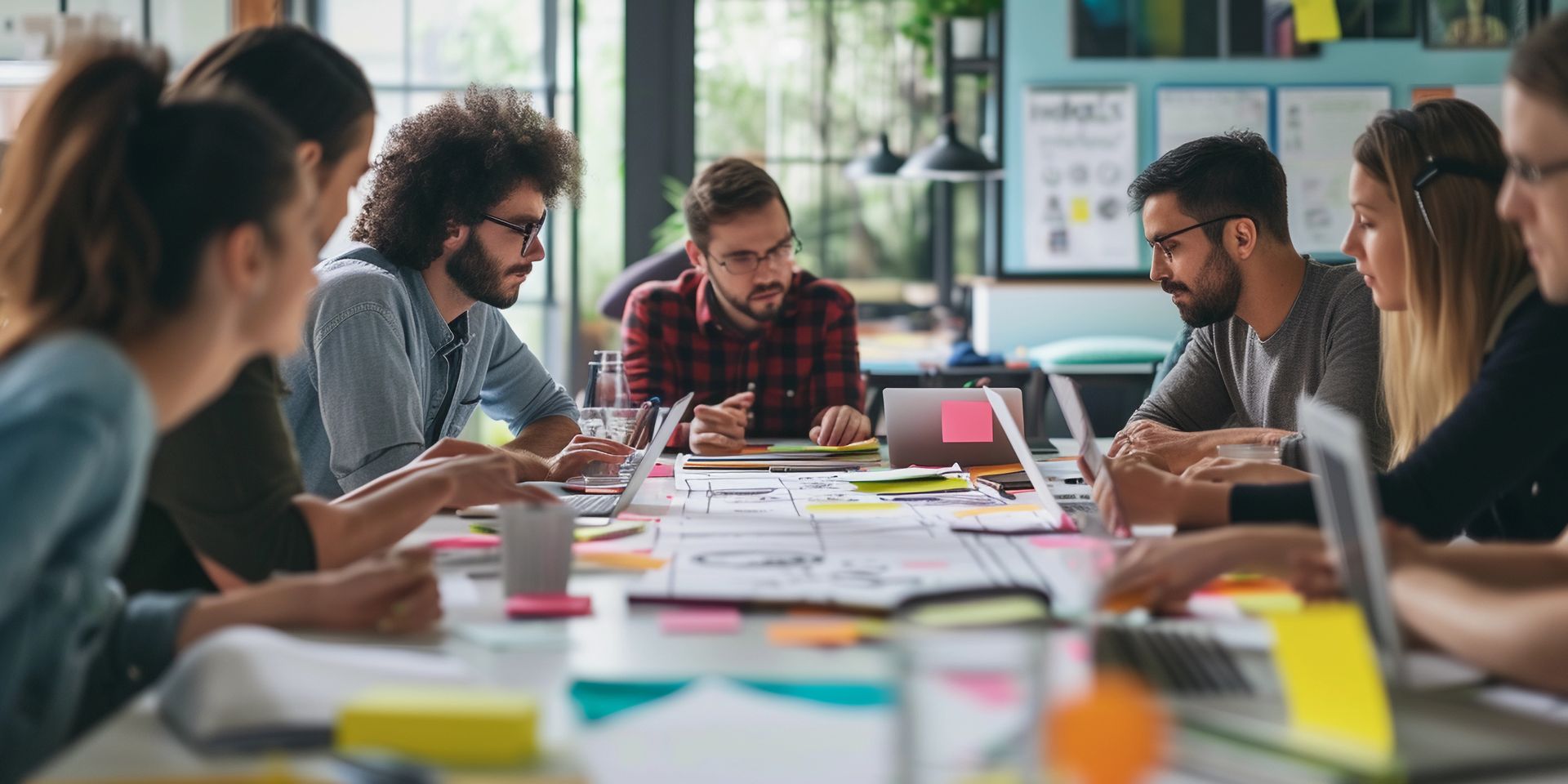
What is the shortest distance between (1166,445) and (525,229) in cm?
118

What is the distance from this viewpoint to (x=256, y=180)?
106 centimetres

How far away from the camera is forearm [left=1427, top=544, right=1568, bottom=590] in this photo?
1.19 meters

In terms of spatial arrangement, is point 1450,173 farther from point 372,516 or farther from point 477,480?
point 372,516

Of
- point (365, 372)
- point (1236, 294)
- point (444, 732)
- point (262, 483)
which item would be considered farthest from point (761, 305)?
point (444, 732)

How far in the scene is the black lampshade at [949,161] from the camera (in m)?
4.93

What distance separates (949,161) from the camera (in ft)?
16.2

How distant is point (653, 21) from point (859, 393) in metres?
2.71

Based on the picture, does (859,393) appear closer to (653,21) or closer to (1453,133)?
(1453,133)

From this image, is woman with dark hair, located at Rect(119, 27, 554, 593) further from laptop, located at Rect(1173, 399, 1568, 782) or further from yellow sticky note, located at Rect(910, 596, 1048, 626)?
laptop, located at Rect(1173, 399, 1568, 782)

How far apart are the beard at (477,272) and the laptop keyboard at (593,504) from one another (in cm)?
59

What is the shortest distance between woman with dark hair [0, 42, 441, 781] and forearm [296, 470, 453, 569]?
0.26 m

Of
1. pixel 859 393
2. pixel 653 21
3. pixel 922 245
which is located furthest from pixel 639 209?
pixel 859 393

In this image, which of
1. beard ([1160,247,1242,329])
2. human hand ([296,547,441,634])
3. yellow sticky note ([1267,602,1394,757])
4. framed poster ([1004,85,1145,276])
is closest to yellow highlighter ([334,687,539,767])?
human hand ([296,547,441,634])

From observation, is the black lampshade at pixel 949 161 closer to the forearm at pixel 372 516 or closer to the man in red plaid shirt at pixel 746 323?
the man in red plaid shirt at pixel 746 323
